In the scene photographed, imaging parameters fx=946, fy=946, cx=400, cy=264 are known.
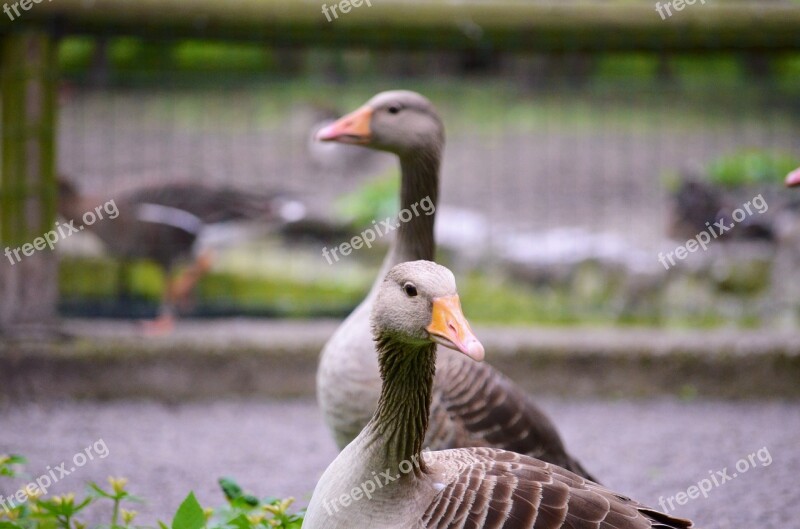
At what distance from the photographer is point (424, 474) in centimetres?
243

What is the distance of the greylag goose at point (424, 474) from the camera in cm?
226

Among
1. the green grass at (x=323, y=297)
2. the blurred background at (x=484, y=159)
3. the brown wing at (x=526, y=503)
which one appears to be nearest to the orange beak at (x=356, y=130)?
the brown wing at (x=526, y=503)

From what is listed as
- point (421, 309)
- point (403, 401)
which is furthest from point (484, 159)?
point (421, 309)

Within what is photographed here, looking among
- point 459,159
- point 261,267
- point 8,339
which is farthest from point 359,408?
point 459,159

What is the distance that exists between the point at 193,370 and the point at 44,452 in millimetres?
1190

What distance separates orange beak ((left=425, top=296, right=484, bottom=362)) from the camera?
2.20m

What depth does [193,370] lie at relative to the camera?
5.52m

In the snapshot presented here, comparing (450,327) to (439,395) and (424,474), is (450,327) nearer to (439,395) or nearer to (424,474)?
(424,474)

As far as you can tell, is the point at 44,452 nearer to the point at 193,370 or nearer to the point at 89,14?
the point at 193,370

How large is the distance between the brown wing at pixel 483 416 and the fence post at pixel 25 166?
9.74 feet

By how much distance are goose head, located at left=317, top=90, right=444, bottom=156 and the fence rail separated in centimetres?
177

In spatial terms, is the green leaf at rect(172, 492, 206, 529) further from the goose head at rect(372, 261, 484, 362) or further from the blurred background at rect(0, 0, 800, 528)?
the blurred background at rect(0, 0, 800, 528)

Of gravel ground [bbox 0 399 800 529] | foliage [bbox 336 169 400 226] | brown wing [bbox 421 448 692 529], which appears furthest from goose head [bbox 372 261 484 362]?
foliage [bbox 336 169 400 226]

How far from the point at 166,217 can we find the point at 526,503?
14.8ft
